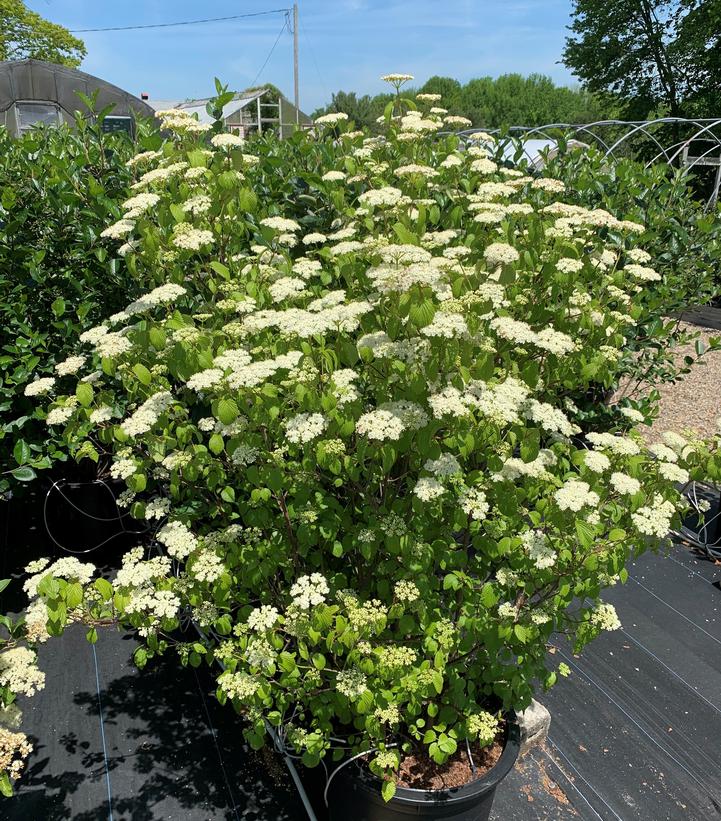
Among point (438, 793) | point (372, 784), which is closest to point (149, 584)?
point (372, 784)

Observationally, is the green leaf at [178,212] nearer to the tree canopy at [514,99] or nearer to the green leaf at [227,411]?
the green leaf at [227,411]

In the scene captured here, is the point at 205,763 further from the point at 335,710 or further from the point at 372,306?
the point at 372,306

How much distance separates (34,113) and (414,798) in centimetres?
2680

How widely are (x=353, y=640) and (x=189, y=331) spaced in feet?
4.07

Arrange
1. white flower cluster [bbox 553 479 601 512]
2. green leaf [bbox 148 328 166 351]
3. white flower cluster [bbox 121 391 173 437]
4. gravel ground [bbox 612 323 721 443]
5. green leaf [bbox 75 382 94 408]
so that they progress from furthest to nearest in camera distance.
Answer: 1. gravel ground [bbox 612 323 721 443]
2. green leaf [bbox 75 382 94 408]
3. green leaf [bbox 148 328 166 351]
4. white flower cluster [bbox 121 391 173 437]
5. white flower cluster [bbox 553 479 601 512]

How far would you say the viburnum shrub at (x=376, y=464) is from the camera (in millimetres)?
2012

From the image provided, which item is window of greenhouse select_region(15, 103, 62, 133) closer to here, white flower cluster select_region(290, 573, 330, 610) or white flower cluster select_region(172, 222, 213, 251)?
white flower cluster select_region(172, 222, 213, 251)

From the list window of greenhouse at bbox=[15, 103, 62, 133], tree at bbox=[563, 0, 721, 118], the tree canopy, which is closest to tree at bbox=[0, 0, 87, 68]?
window of greenhouse at bbox=[15, 103, 62, 133]

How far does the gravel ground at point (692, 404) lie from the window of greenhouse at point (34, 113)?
905 inches

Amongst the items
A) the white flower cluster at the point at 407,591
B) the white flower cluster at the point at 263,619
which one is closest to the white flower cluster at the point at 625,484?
the white flower cluster at the point at 407,591

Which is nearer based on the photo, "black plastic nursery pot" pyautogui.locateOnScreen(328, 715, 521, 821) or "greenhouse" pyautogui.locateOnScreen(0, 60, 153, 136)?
"black plastic nursery pot" pyautogui.locateOnScreen(328, 715, 521, 821)

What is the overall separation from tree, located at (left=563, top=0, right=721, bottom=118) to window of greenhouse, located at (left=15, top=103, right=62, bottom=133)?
21.8m

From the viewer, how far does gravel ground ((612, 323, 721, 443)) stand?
7.93m

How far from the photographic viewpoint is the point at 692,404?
883cm
